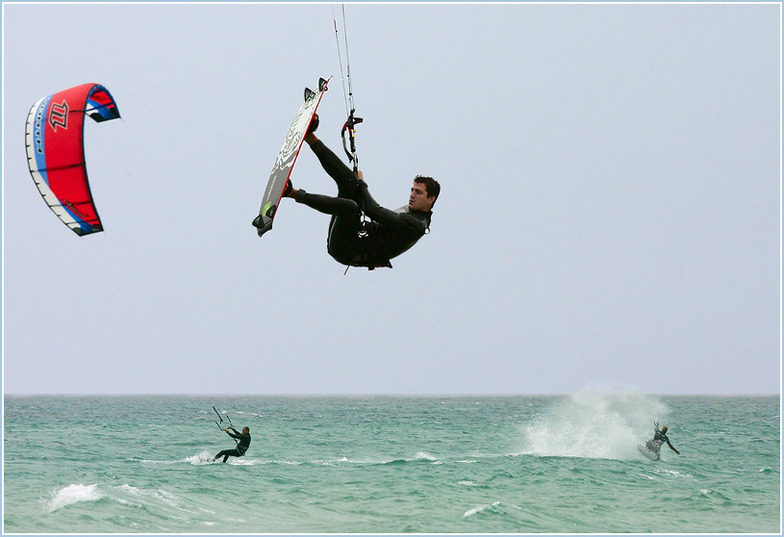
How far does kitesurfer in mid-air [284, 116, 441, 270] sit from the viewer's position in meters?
6.50

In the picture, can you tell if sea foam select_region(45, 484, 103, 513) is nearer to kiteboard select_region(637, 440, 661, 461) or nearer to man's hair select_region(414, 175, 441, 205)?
man's hair select_region(414, 175, 441, 205)

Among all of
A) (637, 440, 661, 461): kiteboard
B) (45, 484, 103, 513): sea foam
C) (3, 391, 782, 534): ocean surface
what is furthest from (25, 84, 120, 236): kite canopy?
(637, 440, 661, 461): kiteboard

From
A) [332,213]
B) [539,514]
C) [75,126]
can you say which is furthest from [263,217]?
[539,514]

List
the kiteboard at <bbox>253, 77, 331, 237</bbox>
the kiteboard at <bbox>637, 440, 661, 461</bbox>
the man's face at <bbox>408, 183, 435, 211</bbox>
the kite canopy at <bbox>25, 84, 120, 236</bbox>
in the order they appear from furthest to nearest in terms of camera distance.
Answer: the kiteboard at <bbox>637, 440, 661, 461</bbox> → the kite canopy at <bbox>25, 84, 120, 236</bbox> → the man's face at <bbox>408, 183, 435, 211</bbox> → the kiteboard at <bbox>253, 77, 331, 237</bbox>

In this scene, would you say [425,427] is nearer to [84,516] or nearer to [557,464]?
[557,464]

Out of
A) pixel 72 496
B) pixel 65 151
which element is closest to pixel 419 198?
pixel 65 151

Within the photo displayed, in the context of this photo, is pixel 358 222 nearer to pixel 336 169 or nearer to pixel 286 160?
pixel 336 169

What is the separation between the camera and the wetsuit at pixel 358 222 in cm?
652

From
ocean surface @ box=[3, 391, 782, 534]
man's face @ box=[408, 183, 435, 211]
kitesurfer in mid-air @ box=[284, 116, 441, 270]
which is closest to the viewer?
kitesurfer in mid-air @ box=[284, 116, 441, 270]

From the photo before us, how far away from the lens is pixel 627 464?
30000 mm

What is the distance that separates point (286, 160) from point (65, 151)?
2.91m

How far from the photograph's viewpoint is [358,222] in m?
6.78

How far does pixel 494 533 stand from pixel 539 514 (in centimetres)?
252

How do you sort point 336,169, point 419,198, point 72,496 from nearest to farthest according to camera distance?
point 336,169, point 419,198, point 72,496
